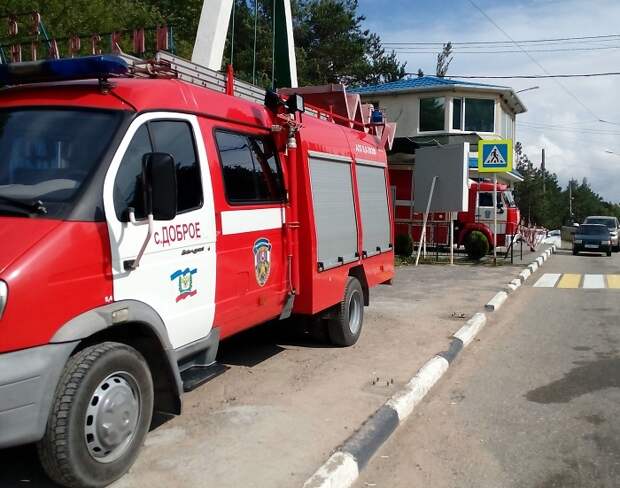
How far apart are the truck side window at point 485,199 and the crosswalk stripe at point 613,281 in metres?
5.81

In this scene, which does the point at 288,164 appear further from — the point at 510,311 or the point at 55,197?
the point at 510,311

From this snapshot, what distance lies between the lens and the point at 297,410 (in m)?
→ 5.22

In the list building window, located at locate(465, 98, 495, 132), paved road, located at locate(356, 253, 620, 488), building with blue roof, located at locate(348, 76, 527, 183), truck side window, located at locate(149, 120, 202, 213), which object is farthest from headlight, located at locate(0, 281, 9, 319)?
building window, located at locate(465, 98, 495, 132)

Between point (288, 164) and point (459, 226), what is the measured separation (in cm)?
1697

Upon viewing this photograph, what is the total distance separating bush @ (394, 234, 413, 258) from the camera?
66.1 feet

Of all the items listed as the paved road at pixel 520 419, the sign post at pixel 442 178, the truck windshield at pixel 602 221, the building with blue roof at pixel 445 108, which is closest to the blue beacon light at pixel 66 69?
the paved road at pixel 520 419

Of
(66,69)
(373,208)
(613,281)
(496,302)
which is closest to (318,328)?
(373,208)

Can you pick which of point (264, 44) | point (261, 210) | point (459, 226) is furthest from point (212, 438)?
point (264, 44)

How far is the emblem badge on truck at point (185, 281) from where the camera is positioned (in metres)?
4.32

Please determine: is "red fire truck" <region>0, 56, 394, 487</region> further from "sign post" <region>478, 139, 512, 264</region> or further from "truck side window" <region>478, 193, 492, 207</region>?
"truck side window" <region>478, 193, 492, 207</region>

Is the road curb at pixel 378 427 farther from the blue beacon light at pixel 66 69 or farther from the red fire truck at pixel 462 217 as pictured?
the red fire truck at pixel 462 217

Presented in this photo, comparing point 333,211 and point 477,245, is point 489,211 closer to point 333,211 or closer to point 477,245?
point 477,245

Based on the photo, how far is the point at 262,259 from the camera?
556 centimetres

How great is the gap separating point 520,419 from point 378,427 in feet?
4.47
